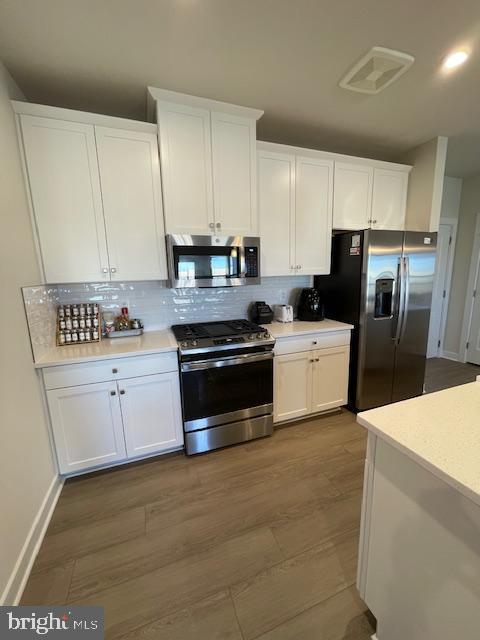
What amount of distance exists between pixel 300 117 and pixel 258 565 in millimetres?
3148

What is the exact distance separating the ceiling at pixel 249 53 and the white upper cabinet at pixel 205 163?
0.35 feet

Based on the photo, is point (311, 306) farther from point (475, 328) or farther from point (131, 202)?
point (475, 328)

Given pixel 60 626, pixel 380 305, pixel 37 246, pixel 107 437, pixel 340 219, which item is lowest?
pixel 60 626

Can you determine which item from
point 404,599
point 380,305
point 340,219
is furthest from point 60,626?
point 340,219

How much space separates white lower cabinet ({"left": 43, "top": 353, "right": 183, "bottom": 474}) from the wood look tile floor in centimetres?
19

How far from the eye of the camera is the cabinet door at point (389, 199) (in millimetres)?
2805

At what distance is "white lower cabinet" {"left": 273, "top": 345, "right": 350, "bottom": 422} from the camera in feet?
7.84

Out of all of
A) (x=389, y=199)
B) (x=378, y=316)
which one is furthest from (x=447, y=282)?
(x=378, y=316)

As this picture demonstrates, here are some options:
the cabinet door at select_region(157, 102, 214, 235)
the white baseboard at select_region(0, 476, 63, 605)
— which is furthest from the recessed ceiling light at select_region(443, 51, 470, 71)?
the white baseboard at select_region(0, 476, 63, 605)

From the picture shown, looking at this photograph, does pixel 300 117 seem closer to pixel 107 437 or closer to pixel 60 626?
pixel 107 437

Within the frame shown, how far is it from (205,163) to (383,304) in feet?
6.64

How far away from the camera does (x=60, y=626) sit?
1045 mm

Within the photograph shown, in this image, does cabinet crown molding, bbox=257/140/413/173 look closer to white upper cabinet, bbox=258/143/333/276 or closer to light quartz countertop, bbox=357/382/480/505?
white upper cabinet, bbox=258/143/333/276

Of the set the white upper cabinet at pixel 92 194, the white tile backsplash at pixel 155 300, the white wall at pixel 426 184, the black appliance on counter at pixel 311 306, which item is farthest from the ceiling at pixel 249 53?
the black appliance on counter at pixel 311 306
